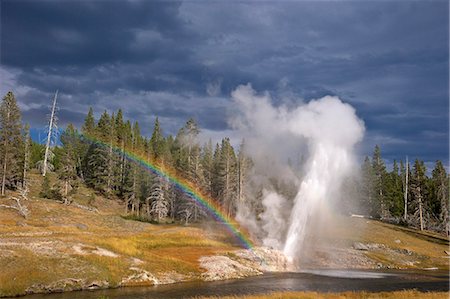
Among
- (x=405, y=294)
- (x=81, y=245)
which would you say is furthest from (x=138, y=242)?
(x=405, y=294)

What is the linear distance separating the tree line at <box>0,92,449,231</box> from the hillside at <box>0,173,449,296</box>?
843 centimetres

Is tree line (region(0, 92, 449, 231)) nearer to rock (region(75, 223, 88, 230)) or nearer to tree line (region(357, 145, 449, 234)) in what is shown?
tree line (region(357, 145, 449, 234))

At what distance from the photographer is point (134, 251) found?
5709 centimetres

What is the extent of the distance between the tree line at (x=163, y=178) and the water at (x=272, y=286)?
5251 cm

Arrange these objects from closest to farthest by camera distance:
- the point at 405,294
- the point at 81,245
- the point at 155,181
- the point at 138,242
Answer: the point at 405,294 → the point at 81,245 → the point at 138,242 → the point at 155,181

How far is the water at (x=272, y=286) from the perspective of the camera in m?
40.4

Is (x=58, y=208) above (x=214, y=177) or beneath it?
beneath

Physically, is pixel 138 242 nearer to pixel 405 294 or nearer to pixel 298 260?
pixel 298 260

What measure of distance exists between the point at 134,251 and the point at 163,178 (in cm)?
5316

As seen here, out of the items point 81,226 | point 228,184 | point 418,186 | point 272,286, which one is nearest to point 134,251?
point 81,226

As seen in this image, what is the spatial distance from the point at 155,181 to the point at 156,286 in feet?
213

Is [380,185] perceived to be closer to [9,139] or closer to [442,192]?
[442,192]

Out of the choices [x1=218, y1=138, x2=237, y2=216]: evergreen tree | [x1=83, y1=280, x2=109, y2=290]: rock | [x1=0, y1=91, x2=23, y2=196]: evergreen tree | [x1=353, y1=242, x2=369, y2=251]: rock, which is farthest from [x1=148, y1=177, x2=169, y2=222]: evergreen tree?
[x1=83, y1=280, x2=109, y2=290]: rock

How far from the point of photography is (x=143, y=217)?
3981 inches
